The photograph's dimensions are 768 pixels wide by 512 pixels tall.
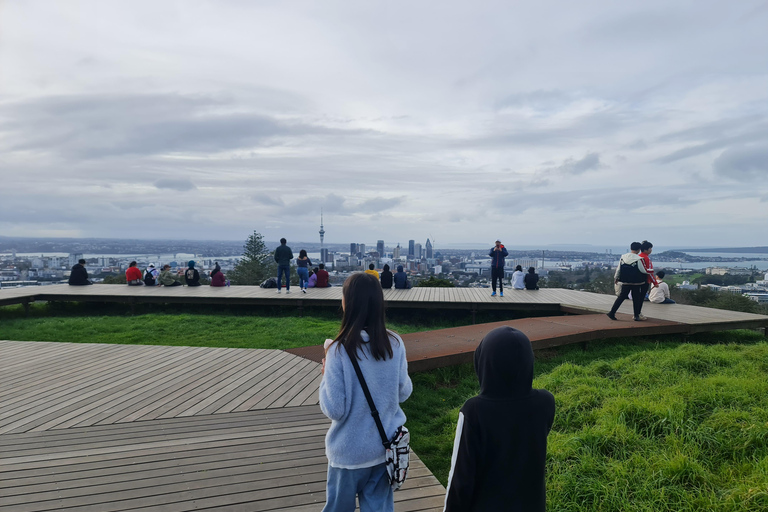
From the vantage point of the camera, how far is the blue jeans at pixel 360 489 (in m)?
2.12

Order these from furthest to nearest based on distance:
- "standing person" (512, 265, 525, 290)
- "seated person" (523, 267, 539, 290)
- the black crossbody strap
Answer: "standing person" (512, 265, 525, 290) → "seated person" (523, 267, 539, 290) → the black crossbody strap

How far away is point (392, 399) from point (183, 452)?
7.61ft

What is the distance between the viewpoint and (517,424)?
5.84 feet

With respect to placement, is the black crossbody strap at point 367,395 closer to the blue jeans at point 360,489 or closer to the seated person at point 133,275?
the blue jeans at point 360,489

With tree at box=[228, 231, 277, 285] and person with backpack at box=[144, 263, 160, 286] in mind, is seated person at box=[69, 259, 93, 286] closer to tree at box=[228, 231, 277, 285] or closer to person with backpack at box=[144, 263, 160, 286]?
person with backpack at box=[144, 263, 160, 286]

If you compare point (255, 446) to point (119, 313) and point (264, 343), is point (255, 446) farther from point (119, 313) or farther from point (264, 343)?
point (119, 313)

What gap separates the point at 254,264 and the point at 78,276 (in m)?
20.1

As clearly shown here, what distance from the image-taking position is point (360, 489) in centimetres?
220

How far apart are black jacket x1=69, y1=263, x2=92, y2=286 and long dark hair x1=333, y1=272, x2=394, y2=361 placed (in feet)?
51.6

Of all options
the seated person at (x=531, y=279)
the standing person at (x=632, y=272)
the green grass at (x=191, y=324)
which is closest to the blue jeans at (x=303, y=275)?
the green grass at (x=191, y=324)

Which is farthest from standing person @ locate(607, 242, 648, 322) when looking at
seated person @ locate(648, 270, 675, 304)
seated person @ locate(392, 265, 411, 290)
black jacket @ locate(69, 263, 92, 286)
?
black jacket @ locate(69, 263, 92, 286)

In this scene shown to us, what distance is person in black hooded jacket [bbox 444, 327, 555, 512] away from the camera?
69.9 inches

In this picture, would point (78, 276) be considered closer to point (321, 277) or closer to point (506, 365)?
point (321, 277)

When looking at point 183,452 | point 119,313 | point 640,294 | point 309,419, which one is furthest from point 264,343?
point 640,294
